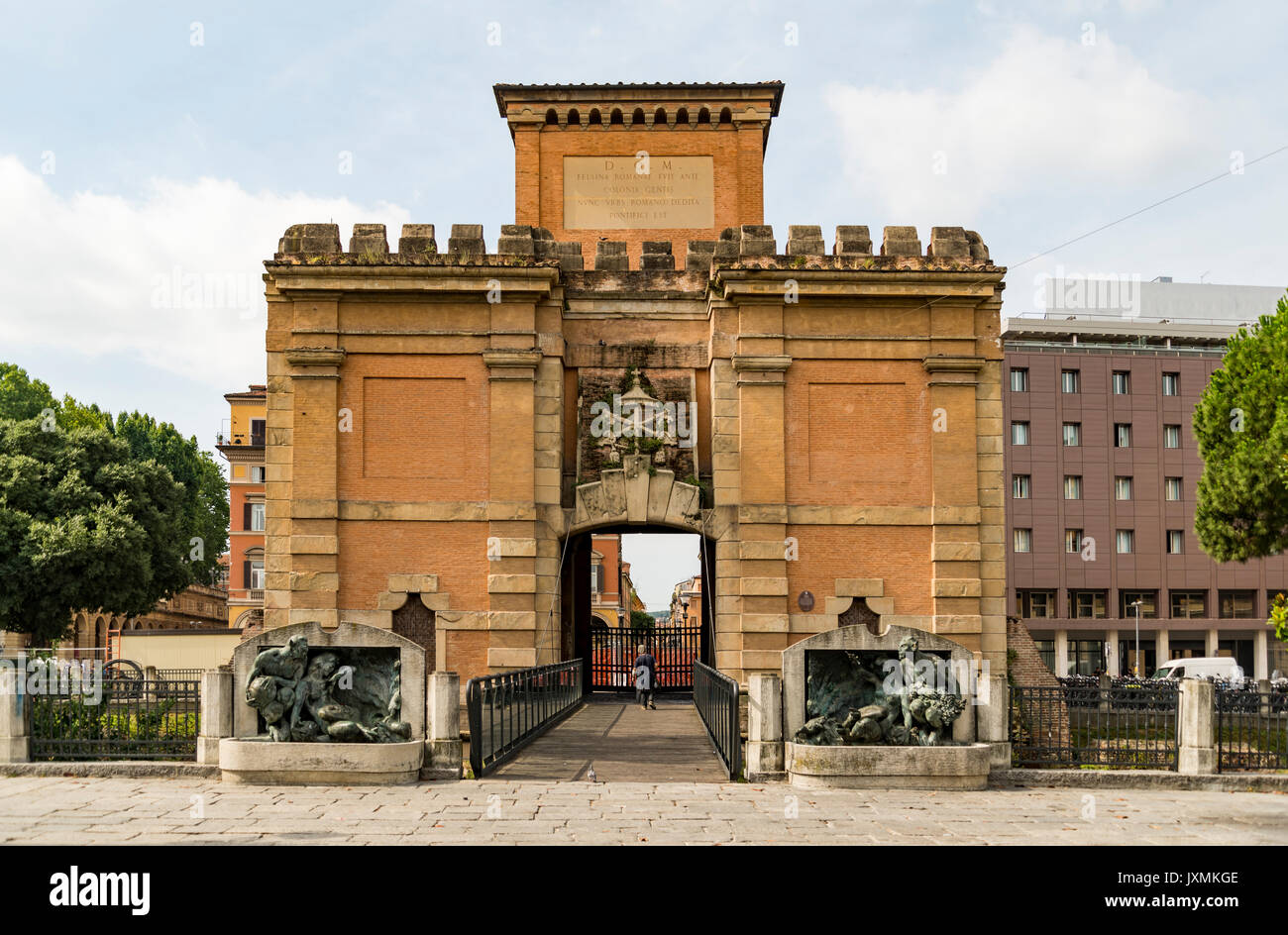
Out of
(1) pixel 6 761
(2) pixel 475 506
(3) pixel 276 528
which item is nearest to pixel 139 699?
(1) pixel 6 761

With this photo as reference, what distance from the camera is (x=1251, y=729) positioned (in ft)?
53.8

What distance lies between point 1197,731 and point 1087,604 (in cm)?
4297

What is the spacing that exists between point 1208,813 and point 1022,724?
5100mm

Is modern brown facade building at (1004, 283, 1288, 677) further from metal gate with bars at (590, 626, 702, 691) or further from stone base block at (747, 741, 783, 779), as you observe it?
stone base block at (747, 741, 783, 779)

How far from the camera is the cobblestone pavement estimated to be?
10867 mm

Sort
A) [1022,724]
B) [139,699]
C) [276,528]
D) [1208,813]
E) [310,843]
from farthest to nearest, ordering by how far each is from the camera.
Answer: [276,528], [1022,724], [139,699], [1208,813], [310,843]

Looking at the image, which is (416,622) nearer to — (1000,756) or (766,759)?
(766,759)

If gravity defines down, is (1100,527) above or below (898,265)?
below

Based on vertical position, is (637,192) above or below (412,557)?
above

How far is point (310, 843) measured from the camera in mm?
10305

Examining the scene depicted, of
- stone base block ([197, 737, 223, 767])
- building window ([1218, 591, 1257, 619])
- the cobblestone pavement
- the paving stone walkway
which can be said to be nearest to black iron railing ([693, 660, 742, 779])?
the paving stone walkway

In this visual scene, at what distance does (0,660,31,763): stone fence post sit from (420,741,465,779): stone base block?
18.4ft

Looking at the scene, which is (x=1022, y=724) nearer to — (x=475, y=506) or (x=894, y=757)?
(x=894, y=757)

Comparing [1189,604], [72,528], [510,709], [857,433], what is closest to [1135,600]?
[1189,604]
